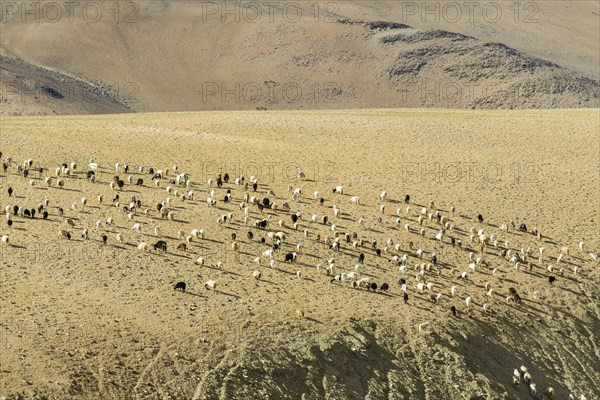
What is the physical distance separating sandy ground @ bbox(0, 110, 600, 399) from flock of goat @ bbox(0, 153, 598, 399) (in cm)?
24

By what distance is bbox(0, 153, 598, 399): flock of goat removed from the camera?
1987 inches

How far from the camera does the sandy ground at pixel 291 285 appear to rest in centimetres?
3859

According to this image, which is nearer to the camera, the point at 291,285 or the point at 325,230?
the point at 291,285

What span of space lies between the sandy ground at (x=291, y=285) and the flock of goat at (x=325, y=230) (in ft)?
0.80

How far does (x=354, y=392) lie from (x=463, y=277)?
47.3ft

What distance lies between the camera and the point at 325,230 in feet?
187

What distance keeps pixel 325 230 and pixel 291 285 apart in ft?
33.7

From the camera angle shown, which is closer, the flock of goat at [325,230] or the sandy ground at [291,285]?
the sandy ground at [291,285]

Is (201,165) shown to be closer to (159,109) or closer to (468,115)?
(468,115)

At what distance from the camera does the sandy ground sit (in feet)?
127

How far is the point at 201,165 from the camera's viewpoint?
70.6 meters

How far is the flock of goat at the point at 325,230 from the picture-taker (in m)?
50.5

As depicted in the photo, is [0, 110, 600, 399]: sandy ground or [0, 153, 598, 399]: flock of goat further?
[0, 153, 598, 399]: flock of goat

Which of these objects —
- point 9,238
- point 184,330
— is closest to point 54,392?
point 184,330
